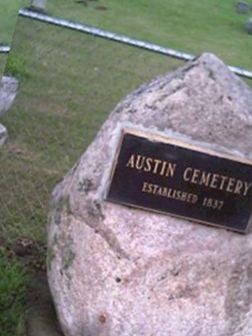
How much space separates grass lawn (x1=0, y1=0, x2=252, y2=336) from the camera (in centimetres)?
455

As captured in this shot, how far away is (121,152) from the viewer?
3.22 m

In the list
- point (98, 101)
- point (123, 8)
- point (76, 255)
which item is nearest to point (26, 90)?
point (98, 101)

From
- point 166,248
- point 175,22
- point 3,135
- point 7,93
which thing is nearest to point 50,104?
point 7,93

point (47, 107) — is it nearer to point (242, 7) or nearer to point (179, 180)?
point (179, 180)

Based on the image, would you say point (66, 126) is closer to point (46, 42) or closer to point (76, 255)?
point (46, 42)

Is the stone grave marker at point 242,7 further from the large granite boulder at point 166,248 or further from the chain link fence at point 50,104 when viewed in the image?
the large granite boulder at point 166,248

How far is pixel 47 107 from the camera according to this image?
22.3 ft

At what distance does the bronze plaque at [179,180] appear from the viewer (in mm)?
3217

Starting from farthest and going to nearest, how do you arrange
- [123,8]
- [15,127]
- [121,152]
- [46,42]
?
1. [123,8]
2. [46,42]
3. [15,127]
4. [121,152]

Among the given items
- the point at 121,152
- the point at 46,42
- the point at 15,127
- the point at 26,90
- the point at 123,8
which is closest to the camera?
the point at 121,152

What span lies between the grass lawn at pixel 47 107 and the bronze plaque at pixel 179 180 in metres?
0.82

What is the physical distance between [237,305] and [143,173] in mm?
603

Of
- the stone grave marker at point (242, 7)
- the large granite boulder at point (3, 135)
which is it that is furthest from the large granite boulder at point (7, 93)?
the stone grave marker at point (242, 7)

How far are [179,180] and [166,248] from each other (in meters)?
0.26
